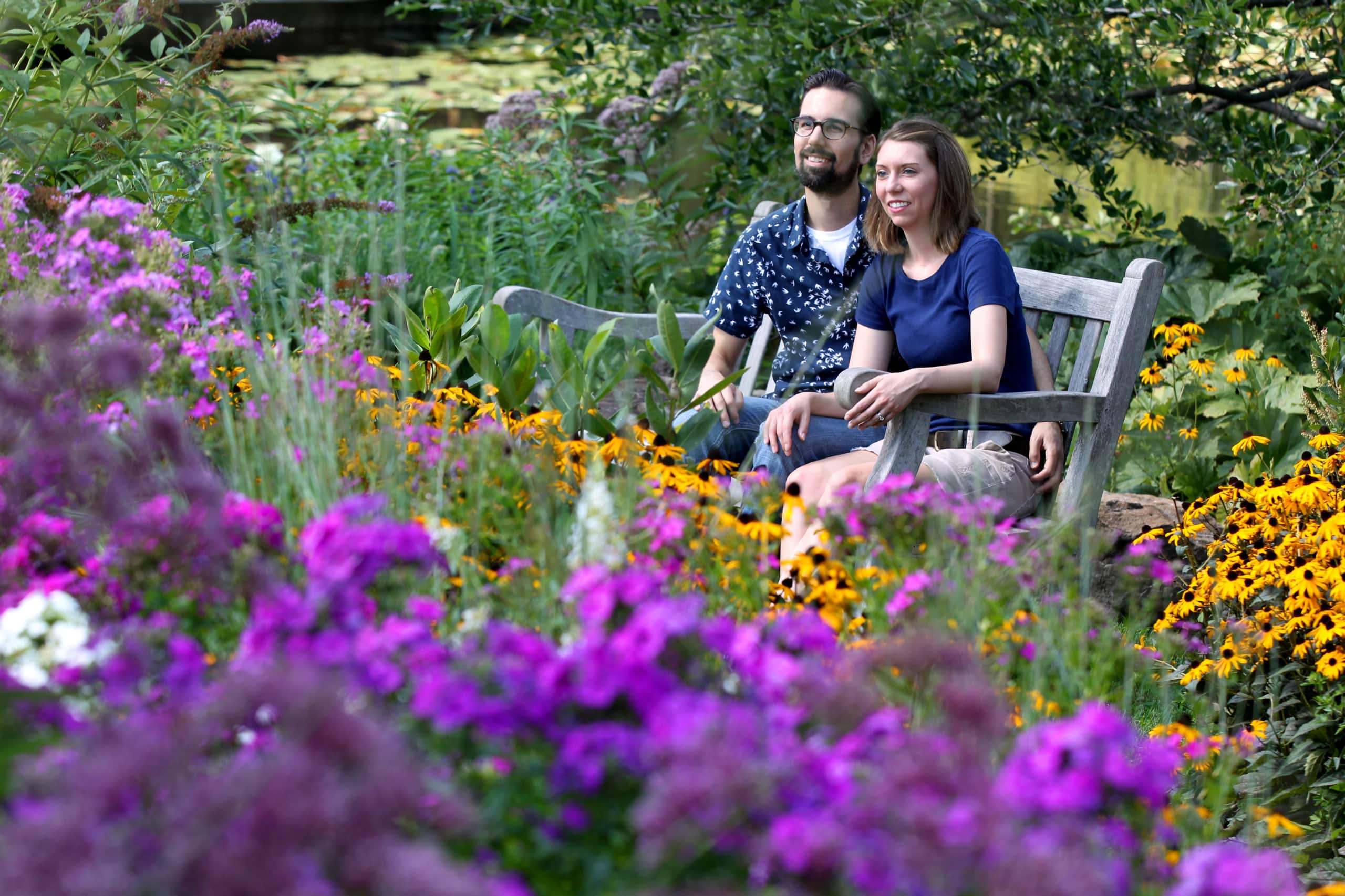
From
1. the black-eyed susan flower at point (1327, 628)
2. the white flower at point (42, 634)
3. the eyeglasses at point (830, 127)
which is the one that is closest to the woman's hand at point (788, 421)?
the eyeglasses at point (830, 127)

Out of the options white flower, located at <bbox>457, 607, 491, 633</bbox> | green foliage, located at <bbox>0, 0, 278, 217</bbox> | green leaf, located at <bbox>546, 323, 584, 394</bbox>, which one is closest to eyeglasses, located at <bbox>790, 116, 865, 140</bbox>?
green leaf, located at <bbox>546, 323, 584, 394</bbox>

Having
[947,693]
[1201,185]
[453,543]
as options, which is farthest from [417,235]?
[1201,185]

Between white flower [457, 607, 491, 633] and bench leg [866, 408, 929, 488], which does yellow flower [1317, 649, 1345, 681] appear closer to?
bench leg [866, 408, 929, 488]

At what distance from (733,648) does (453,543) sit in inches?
22.9

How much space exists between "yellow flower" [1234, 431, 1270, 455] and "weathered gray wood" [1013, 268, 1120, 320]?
696 mm

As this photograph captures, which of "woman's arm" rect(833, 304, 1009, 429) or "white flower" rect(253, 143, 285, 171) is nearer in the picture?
"woman's arm" rect(833, 304, 1009, 429)

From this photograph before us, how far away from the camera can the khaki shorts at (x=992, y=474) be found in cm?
253

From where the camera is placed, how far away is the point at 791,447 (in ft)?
9.15

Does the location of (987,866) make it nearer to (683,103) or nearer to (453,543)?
(453,543)

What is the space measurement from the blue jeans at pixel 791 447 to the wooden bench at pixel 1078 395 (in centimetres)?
26

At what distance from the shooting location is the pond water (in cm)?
735

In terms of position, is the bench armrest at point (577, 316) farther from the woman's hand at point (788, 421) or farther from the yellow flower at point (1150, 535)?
the yellow flower at point (1150, 535)

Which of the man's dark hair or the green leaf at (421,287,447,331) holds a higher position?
the man's dark hair

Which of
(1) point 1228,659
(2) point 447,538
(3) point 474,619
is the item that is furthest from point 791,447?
(3) point 474,619
